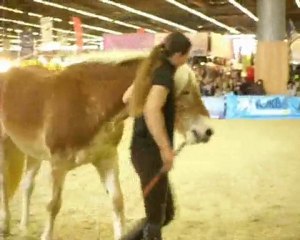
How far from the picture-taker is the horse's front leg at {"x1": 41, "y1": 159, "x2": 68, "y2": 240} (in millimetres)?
4250

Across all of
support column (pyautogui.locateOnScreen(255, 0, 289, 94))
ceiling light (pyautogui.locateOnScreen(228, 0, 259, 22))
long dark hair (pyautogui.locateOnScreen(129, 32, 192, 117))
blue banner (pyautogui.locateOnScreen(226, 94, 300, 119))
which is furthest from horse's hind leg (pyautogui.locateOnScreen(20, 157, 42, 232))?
ceiling light (pyautogui.locateOnScreen(228, 0, 259, 22))

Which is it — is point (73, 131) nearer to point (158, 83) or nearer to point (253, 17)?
point (158, 83)

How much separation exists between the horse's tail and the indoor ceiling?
728 cm

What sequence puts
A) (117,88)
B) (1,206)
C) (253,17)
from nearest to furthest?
(117,88) → (1,206) → (253,17)

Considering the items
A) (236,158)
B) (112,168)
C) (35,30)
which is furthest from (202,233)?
(35,30)

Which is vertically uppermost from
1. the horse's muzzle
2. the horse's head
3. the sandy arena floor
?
the horse's head

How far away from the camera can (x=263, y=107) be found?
47.7 ft

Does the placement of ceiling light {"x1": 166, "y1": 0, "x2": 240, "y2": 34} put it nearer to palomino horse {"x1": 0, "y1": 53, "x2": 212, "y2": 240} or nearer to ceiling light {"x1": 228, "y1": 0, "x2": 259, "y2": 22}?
ceiling light {"x1": 228, "y1": 0, "x2": 259, "y2": 22}

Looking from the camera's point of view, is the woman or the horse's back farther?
the horse's back

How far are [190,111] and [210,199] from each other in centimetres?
233

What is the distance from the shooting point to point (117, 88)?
409 centimetres

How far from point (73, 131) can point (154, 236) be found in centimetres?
101

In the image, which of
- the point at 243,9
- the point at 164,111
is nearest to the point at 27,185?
the point at 164,111

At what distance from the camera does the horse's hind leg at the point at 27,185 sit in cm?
489
